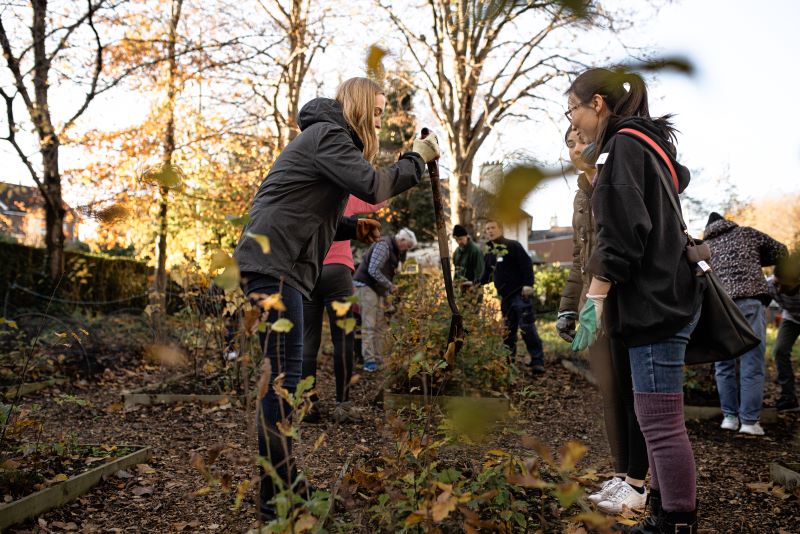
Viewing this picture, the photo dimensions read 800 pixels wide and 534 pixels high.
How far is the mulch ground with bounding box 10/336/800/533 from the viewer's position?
2.65 metres

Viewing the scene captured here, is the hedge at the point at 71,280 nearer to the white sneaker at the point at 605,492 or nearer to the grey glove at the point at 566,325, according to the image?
the grey glove at the point at 566,325

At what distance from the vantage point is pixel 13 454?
289 cm

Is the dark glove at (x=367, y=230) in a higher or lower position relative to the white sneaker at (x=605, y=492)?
higher

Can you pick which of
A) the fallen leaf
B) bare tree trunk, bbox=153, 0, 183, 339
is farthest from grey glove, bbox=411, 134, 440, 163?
bare tree trunk, bbox=153, 0, 183, 339

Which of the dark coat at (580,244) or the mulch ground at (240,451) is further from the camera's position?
the dark coat at (580,244)

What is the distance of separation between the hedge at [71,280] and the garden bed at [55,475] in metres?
3.73

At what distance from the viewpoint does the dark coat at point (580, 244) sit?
2.79 metres

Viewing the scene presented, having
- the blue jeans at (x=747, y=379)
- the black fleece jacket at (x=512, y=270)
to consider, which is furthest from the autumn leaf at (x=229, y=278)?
the black fleece jacket at (x=512, y=270)

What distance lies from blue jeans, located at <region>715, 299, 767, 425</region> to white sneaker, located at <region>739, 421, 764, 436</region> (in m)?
0.03

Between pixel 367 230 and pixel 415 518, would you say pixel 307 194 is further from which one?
pixel 415 518

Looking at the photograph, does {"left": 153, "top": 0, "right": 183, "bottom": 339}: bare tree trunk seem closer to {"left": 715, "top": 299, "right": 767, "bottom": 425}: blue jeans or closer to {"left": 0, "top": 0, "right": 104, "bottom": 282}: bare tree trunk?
{"left": 0, "top": 0, "right": 104, "bottom": 282}: bare tree trunk

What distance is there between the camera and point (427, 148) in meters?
2.64

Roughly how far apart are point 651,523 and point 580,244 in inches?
50.1

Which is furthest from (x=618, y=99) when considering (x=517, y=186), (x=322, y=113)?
(x=517, y=186)
